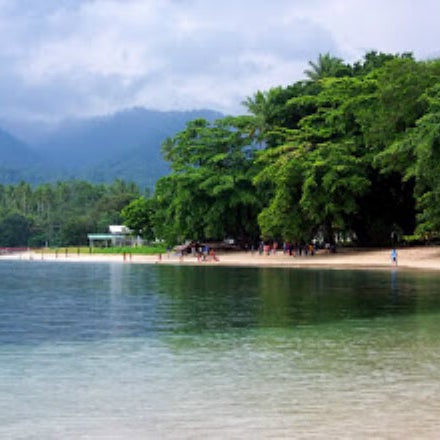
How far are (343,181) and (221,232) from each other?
22911 mm

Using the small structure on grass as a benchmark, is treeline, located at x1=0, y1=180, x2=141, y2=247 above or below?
above

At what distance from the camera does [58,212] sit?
169875 millimetres

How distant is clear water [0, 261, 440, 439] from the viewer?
9.52 meters

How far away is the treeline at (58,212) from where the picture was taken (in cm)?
14475

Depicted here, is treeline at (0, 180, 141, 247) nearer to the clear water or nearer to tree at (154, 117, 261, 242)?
tree at (154, 117, 261, 242)

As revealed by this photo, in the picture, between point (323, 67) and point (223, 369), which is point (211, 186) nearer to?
point (323, 67)

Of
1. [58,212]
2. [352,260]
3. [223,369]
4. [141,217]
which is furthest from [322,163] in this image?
[58,212]

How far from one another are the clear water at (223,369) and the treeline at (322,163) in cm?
2509

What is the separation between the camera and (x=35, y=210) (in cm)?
17650

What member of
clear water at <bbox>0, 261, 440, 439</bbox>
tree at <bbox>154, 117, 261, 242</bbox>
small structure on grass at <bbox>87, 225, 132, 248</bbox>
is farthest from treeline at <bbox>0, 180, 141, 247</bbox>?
clear water at <bbox>0, 261, 440, 439</bbox>

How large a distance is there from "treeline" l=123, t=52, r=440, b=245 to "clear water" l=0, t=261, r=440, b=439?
25089mm

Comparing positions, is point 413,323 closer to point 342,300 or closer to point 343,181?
point 342,300

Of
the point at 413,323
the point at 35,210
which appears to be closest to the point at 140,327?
the point at 413,323

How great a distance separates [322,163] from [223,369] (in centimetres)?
4345
